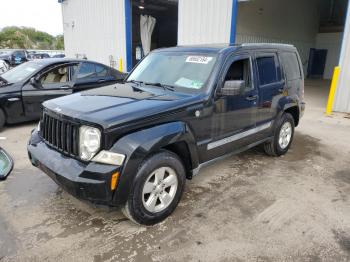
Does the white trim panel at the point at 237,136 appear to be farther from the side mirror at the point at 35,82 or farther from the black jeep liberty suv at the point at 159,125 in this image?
the side mirror at the point at 35,82

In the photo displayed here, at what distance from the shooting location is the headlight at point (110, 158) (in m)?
2.54

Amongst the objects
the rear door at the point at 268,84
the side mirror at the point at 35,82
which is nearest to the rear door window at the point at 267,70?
the rear door at the point at 268,84

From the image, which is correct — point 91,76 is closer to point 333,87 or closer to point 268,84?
point 268,84

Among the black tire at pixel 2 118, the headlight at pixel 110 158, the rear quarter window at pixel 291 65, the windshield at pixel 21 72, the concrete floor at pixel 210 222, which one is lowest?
the concrete floor at pixel 210 222

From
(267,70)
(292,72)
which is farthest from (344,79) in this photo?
(267,70)

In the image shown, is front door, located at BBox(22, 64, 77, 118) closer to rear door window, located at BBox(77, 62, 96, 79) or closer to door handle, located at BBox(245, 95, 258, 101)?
rear door window, located at BBox(77, 62, 96, 79)

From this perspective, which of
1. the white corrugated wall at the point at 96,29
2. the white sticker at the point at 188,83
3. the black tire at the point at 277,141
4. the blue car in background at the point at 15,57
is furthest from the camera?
the blue car in background at the point at 15,57

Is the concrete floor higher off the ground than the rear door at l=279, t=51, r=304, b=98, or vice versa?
the rear door at l=279, t=51, r=304, b=98

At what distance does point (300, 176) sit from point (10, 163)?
4.00m

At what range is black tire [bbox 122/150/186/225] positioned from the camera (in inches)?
106

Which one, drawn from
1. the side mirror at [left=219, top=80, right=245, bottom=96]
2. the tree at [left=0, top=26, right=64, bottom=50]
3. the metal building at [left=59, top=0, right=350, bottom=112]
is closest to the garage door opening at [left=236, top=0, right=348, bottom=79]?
the metal building at [left=59, top=0, right=350, bottom=112]

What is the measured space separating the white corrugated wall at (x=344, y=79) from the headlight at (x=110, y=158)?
8.23 meters

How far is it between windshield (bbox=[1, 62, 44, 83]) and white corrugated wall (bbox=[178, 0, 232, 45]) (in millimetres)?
6631

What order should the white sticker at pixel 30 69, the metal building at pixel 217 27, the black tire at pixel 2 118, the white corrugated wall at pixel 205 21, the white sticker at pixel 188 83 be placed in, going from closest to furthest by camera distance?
the white sticker at pixel 188 83 → the black tire at pixel 2 118 → the white sticker at pixel 30 69 → the white corrugated wall at pixel 205 21 → the metal building at pixel 217 27
